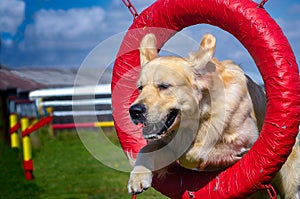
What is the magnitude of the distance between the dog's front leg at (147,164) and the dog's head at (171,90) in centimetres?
25

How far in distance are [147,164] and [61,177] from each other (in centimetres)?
617

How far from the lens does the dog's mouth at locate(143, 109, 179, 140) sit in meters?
4.34

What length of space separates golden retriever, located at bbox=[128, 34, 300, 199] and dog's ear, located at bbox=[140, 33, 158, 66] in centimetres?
25

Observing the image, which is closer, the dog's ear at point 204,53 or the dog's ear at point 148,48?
the dog's ear at point 204,53

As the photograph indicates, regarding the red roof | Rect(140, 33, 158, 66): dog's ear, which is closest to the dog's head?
Rect(140, 33, 158, 66): dog's ear

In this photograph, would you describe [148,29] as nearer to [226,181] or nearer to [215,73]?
[215,73]

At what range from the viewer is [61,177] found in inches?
412

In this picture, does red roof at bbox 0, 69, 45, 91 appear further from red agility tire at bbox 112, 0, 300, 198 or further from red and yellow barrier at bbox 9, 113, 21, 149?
red agility tire at bbox 112, 0, 300, 198

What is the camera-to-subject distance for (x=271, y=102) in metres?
4.21

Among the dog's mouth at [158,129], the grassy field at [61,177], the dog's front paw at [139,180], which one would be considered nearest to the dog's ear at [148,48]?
the dog's mouth at [158,129]

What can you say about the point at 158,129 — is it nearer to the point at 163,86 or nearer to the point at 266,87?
the point at 163,86

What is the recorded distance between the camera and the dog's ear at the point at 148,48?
16.4 ft

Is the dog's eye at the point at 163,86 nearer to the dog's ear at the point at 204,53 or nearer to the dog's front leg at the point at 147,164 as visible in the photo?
the dog's ear at the point at 204,53

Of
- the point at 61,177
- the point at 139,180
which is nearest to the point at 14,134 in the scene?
the point at 61,177
